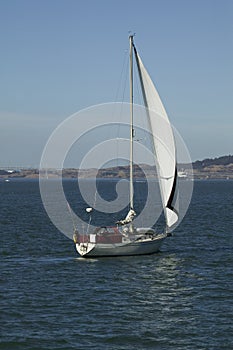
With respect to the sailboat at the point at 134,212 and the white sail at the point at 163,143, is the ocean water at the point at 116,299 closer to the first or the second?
the sailboat at the point at 134,212

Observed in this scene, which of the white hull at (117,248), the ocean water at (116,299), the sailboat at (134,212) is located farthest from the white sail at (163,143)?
the ocean water at (116,299)

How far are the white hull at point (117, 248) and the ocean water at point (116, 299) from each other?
516 millimetres

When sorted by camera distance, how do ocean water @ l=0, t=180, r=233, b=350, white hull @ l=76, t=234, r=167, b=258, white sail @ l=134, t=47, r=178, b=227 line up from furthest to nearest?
white sail @ l=134, t=47, r=178, b=227
white hull @ l=76, t=234, r=167, b=258
ocean water @ l=0, t=180, r=233, b=350

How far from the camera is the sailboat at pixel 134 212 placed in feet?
142

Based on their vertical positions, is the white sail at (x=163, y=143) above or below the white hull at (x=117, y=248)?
above

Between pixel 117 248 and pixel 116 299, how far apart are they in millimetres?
11239

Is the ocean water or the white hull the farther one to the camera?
the white hull

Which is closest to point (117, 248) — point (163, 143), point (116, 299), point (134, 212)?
point (134, 212)

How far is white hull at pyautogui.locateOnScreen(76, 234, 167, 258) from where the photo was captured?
4306 cm

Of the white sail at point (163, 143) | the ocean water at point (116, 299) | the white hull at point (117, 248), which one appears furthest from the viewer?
the white sail at point (163, 143)

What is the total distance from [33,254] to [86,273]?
9.37m

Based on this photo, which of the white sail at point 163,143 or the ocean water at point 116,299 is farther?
the white sail at point 163,143

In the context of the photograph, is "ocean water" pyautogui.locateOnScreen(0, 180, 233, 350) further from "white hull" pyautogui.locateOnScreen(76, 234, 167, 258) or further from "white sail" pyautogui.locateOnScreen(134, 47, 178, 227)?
"white sail" pyautogui.locateOnScreen(134, 47, 178, 227)

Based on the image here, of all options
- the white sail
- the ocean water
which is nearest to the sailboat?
the white sail
